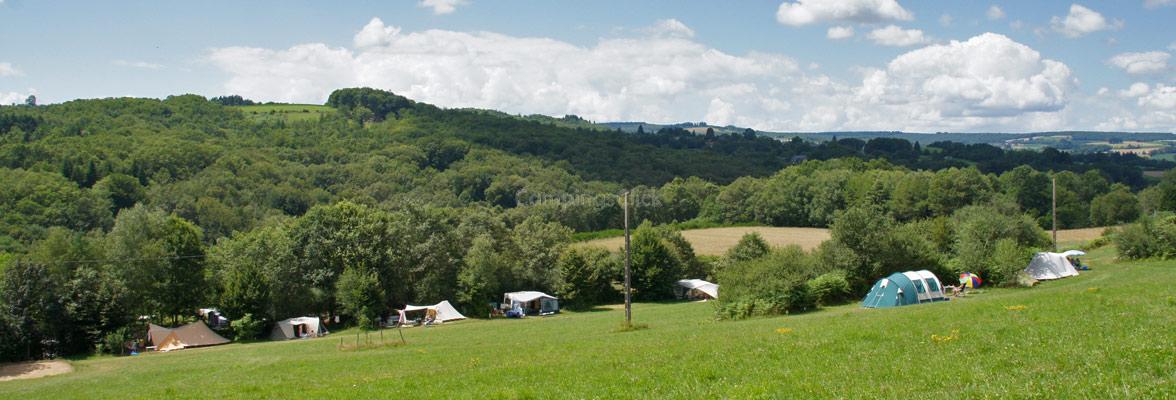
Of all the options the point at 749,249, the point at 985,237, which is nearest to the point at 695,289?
the point at 749,249

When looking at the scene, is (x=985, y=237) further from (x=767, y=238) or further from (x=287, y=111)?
(x=287, y=111)

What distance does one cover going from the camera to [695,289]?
62.4 metres

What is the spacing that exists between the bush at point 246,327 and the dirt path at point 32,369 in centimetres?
915

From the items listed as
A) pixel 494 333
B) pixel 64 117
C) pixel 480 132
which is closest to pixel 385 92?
pixel 480 132

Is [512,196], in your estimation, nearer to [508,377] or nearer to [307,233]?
[307,233]

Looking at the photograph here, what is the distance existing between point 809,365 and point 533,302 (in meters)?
43.5

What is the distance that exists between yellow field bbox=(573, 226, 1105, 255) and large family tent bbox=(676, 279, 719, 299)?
886cm

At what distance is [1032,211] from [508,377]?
96.1m

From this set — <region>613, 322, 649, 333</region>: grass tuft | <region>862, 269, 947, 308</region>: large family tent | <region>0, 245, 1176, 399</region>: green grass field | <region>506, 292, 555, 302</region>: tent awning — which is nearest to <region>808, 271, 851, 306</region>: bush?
<region>862, 269, 947, 308</region>: large family tent

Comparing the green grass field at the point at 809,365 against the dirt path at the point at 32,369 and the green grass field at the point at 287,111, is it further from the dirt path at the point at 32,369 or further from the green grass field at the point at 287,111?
the green grass field at the point at 287,111

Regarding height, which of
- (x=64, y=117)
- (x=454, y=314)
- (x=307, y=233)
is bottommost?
(x=454, y=314)

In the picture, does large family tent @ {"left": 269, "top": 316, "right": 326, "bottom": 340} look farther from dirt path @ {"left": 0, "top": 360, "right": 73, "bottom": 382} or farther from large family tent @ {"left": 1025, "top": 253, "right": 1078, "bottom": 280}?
large family tent @ {"left": 1025, "top": 253, "right": 1078, "bottom": 280}

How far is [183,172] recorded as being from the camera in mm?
106438

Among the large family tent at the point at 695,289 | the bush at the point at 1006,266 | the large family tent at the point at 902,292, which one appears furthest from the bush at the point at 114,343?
the bush at the point at 1006,266
